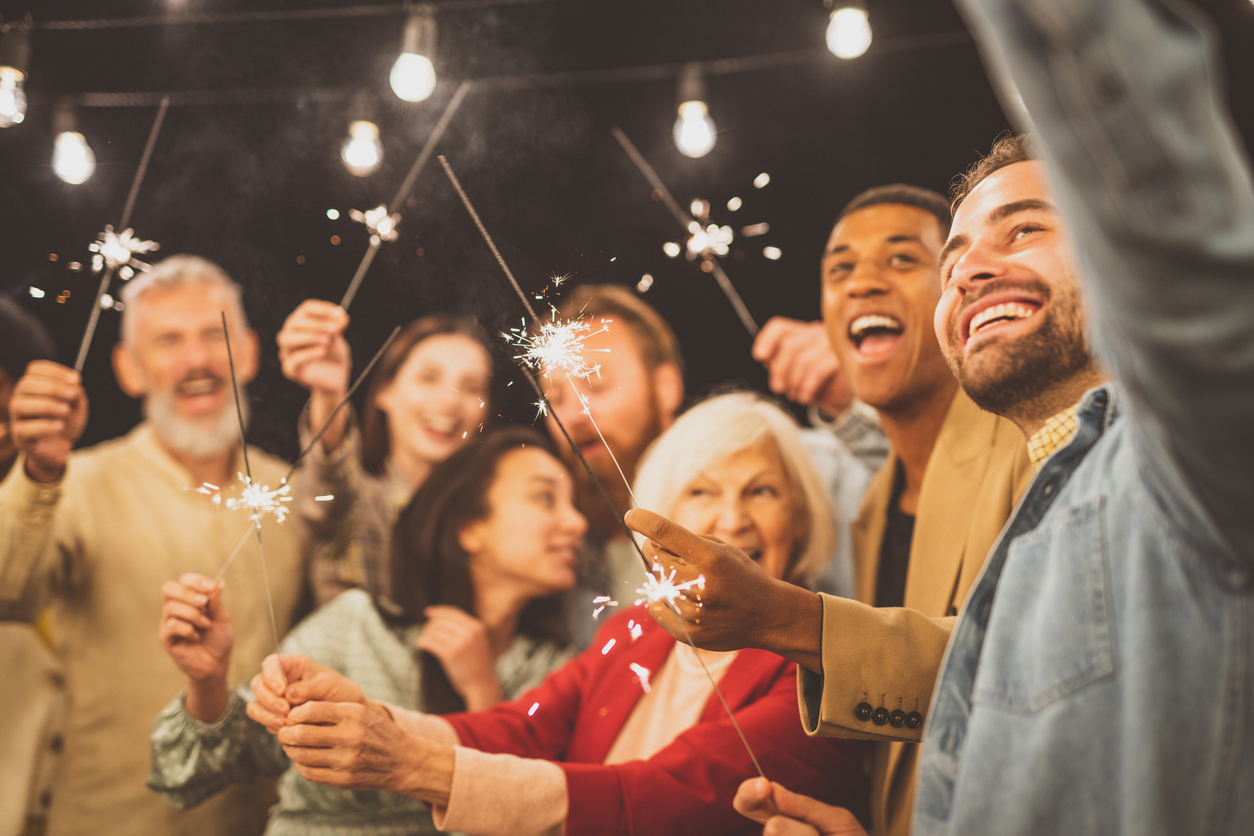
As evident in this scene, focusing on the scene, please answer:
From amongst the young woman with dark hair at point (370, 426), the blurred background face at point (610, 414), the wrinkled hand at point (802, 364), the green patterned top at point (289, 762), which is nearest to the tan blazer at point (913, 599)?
the wrinkled hand at point (802, 364)

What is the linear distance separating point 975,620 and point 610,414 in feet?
4.05

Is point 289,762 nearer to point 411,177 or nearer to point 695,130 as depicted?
point 411,177

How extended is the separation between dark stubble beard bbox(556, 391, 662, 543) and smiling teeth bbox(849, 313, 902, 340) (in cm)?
53

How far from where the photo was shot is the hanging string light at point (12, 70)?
2.10 m

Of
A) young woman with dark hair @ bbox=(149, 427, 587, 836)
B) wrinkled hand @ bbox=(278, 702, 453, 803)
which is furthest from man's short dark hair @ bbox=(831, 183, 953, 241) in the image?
wrinkled hand @ bbox=(278, 702, 453, 803)

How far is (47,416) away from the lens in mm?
2090

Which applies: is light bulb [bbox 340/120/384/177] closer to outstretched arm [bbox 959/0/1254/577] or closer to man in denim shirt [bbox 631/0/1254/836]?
man in denim shirt [bbox 631/0/1254/836]

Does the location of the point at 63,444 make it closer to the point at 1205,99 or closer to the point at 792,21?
the point at 792,21

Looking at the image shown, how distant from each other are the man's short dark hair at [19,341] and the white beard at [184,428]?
332 mm

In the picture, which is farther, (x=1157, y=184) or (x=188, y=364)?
(x=188, y=364)

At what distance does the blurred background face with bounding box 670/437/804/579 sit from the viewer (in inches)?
68.7

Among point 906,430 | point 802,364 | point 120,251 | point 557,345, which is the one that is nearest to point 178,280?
point 120,251

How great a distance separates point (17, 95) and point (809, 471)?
2312 mm

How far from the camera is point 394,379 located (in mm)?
2170
